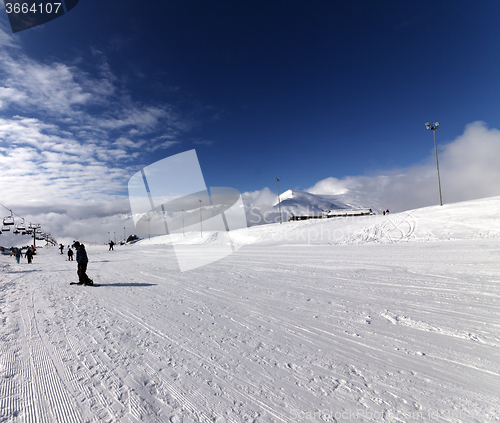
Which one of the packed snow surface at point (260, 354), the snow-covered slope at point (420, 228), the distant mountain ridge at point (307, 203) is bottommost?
the packed snow surface at point (260, 354)

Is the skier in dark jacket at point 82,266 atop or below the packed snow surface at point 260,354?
atop

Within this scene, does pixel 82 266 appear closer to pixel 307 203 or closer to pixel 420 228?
pixel 420 228

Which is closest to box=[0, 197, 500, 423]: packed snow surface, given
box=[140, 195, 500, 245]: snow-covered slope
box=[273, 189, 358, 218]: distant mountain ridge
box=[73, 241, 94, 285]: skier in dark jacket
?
box=[73, 241, 94, 285]: skier in dark jacket

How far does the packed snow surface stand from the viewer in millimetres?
2402

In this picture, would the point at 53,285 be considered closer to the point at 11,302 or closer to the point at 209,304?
the point at 11,302

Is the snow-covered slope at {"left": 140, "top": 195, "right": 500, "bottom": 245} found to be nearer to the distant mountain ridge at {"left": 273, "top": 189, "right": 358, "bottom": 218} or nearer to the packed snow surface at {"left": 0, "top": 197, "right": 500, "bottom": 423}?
the packed snow surface at {"left": 0, "top": 197, "right": 500, "bottom": 423}

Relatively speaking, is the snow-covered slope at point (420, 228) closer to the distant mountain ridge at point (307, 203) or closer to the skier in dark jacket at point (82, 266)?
the skier in dark jacket at point (82, 266)

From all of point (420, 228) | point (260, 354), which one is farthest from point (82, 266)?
point (420, 228)

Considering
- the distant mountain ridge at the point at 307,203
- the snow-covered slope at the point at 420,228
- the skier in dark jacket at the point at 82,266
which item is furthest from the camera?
the distant mountain ridge at the point at 307,203

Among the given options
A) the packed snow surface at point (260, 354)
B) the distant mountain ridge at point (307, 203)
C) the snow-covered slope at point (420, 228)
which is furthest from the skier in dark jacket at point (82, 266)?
the distant mountain ridge at point (307, 203)

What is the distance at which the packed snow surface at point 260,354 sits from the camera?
7.88ft

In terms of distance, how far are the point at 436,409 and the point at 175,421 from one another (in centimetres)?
253

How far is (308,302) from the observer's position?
572 cm

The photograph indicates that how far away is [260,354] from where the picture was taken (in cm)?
341
